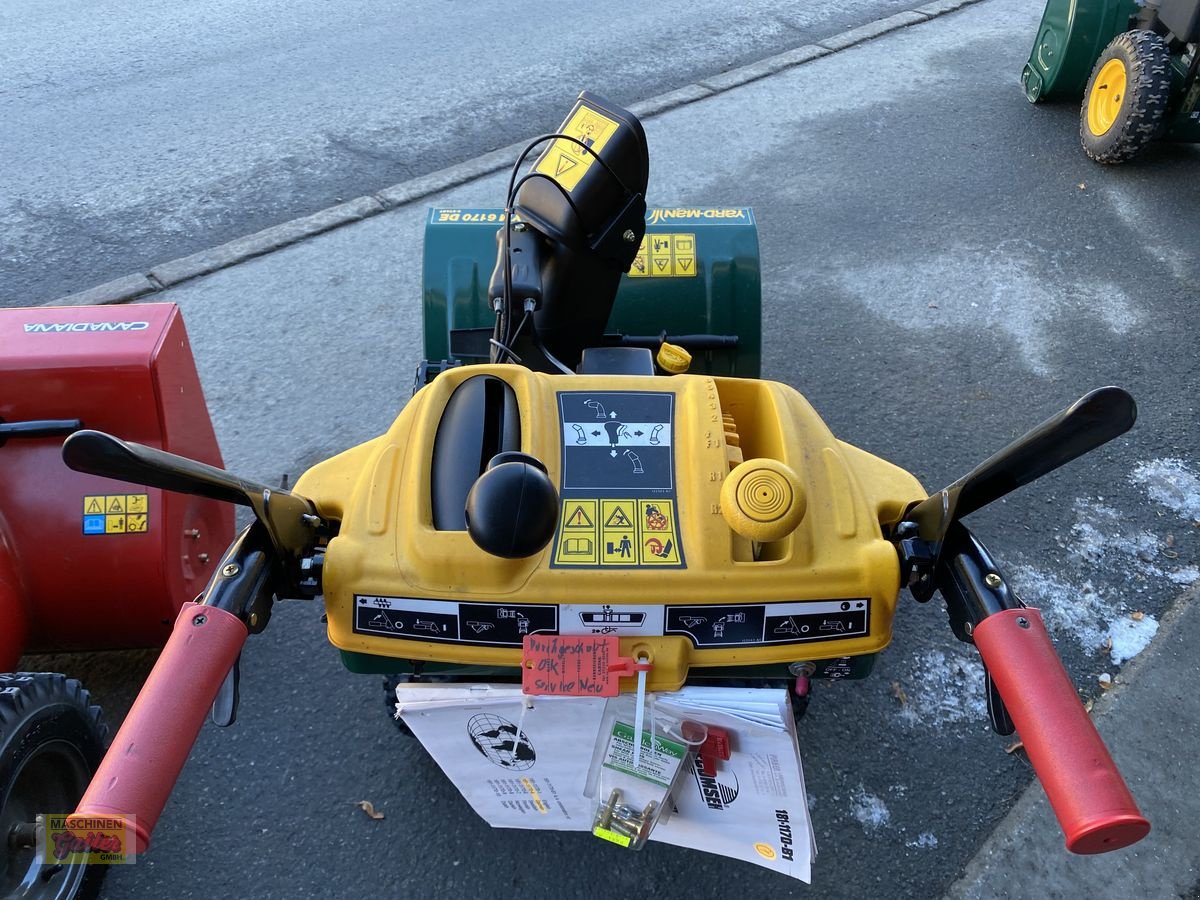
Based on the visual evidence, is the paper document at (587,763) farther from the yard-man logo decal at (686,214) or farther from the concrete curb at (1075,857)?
the yard-man logo decal at (686,214)

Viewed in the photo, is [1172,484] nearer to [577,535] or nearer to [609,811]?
[609,811]

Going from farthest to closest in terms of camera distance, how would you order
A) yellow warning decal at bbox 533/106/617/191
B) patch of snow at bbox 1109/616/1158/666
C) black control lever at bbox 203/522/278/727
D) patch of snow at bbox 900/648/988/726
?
patch of snow at bbox 1109/616/1158/666 < patch of snow at bbox 900/648/988/726 < yellow warning decal at bbox 533/106/617/191 < black control lever at bbox 203/522/278/727

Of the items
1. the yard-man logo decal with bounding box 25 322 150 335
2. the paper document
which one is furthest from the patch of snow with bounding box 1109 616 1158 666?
the yard-man logo decal with bounding box 25 322 150 335

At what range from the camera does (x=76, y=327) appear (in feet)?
6.96

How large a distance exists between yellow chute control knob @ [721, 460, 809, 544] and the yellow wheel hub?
14.3ft

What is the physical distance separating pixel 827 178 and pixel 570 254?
311 cm

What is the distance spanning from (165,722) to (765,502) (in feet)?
2.54

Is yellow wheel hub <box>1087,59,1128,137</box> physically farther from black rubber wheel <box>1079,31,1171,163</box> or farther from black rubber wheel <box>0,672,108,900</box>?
black rubber wheel <box>0,672,108,900</box>

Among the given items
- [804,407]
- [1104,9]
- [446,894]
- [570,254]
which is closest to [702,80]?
[1104,9]

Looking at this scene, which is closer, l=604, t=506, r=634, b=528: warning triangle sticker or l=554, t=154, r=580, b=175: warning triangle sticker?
l=604, t=506, r=634, b=528: warning triangle sticker

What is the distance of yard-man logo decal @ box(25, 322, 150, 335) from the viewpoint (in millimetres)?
2107

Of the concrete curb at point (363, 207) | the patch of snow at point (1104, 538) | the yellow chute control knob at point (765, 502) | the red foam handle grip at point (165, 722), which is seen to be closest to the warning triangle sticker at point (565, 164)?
the yellow chute control knob at point (765, 502)

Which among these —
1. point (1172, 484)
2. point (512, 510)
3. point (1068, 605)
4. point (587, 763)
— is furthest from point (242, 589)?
point (1172, 484)

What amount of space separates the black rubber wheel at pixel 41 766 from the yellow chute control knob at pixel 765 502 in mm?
1362
